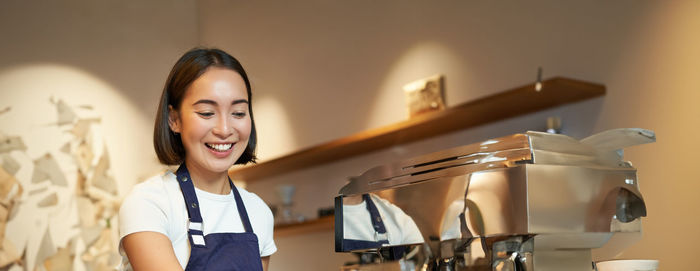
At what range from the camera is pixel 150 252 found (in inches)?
45.7

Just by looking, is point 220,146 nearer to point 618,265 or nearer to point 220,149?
point 220,149

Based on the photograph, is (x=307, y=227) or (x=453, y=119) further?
(x=307, y=227)

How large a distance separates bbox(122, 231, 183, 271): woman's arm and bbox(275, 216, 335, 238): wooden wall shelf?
7.21 ft

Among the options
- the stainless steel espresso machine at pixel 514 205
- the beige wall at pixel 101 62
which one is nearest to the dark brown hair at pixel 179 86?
the stainless steel espresso machine at pixel 514 205

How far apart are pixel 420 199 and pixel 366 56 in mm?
2526

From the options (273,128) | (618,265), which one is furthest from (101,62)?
(618,265)

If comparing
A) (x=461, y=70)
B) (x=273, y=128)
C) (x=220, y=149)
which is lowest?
(x=220, y=149)

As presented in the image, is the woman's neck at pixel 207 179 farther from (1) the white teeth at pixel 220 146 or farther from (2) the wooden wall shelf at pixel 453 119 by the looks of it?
(2) the wooden wall shelf at pixel 453 119

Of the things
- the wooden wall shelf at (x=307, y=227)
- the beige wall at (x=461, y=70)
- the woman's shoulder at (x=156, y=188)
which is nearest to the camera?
the woman's shoulder at (x=156, y=188)

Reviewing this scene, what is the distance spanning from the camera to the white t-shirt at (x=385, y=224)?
110 centimetres

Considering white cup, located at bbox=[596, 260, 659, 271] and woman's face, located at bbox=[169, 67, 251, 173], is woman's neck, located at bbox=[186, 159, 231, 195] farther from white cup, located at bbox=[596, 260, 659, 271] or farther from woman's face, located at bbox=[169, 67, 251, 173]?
white cup, located at bbox=[596, 260, 659, 271]

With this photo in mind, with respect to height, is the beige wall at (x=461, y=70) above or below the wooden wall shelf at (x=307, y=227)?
above

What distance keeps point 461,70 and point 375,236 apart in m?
1.93

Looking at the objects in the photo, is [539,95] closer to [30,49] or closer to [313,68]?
[313,68]
